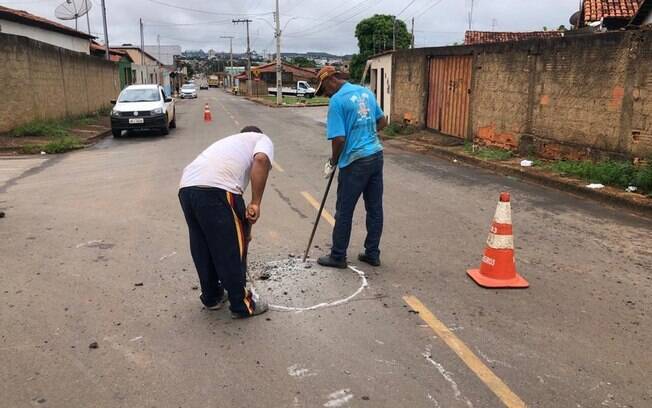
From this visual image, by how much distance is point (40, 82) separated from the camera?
59.0 feet

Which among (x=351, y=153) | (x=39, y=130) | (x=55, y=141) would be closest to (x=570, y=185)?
(x=351, y=153)

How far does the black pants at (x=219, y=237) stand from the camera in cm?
399

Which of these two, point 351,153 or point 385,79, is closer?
point 351,153

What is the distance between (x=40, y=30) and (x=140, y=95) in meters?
13.6

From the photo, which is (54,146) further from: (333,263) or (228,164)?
(228,164)

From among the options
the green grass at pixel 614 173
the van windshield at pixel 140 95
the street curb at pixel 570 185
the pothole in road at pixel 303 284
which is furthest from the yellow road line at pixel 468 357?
the van windshield at pixel 140 95

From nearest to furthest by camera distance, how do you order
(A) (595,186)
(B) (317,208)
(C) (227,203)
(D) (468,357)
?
(D) (468,357)
(C) (227,203)
(B) (317,208)
(A) (595,186)

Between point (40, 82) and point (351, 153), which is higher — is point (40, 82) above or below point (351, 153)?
above

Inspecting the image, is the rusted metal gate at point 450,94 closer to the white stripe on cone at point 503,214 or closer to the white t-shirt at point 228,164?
the white stripe on cone at point 503,214

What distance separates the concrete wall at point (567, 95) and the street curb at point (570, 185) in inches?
38.0

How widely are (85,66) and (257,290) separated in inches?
895

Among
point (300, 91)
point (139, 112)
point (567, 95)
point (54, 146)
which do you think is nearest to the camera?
point (567, 95)

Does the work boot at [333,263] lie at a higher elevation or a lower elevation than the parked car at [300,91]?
lower

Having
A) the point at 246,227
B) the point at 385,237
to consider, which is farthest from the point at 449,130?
the point at 246,227
